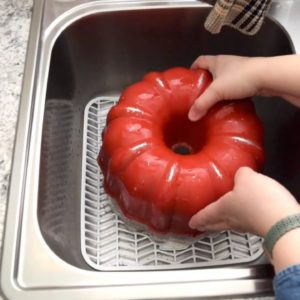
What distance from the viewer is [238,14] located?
2.57 ft

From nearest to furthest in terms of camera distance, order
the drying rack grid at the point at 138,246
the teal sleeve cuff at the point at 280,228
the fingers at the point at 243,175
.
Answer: the teal sleeve cuff at the point at 280,228 → the fingers at the point at 243,175 → the drying rack grid at the point at 138,246

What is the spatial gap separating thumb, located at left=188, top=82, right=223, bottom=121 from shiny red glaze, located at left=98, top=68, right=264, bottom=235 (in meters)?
0.02

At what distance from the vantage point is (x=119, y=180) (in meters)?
0.79

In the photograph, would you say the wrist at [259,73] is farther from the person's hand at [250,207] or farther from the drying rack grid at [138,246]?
the drying rack grid at [138,246]

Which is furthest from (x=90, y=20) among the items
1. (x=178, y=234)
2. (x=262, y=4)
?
(x=178, y=234)

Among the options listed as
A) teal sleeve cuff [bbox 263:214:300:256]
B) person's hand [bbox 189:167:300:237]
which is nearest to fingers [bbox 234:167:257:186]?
person's hand [bbox 189:167:300:237]

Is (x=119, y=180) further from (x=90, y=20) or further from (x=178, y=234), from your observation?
(x=90, y=20)

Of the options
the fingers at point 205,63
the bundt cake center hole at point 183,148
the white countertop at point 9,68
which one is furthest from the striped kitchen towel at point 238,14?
the white countertop at point 9,68

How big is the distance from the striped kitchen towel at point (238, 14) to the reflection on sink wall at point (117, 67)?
104 millimetres

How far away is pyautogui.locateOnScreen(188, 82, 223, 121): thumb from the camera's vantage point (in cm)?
77

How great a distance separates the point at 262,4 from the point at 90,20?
1.07 ft

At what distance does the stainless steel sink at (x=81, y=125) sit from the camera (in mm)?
623

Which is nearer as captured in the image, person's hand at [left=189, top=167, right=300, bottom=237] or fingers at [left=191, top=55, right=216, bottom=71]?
person's hand at [left=189, top=167, right=300, bottom=237]

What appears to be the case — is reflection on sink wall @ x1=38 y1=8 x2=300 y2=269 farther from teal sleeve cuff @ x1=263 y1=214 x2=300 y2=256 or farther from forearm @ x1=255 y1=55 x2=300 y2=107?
teal sleeve cuff @ x1=263 y1=214 x2=300 y2=256
